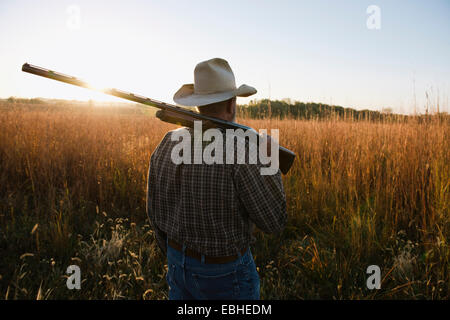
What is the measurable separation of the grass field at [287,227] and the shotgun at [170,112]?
1117mm

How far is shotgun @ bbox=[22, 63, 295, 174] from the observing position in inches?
49.8

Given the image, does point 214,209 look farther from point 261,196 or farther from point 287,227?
point 287,227

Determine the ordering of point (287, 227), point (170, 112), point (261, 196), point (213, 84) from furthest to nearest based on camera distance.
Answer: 1. point (287, 227)
2. point (170, 112)
3. point (213, 84)
4. point (261, 196)

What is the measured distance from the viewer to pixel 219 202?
1135 mm

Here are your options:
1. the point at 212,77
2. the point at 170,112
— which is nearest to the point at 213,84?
the point at 212,77

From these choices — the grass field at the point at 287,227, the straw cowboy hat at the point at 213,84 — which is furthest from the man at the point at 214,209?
the grass field at the point at 287,227

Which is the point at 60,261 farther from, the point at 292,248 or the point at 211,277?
the point at 292,248

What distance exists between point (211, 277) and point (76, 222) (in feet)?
8.08

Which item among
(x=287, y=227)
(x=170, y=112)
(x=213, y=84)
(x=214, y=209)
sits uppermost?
(x=213, y=84)

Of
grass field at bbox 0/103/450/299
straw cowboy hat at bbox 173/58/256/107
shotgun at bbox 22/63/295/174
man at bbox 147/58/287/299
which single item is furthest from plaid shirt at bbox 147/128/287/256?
grass field at bbox 0/103/450/299

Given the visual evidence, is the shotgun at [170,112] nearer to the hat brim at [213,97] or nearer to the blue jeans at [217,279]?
the hat brim at [213,97]

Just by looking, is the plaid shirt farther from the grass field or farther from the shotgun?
the grass field

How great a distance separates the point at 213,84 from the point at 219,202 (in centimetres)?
60
